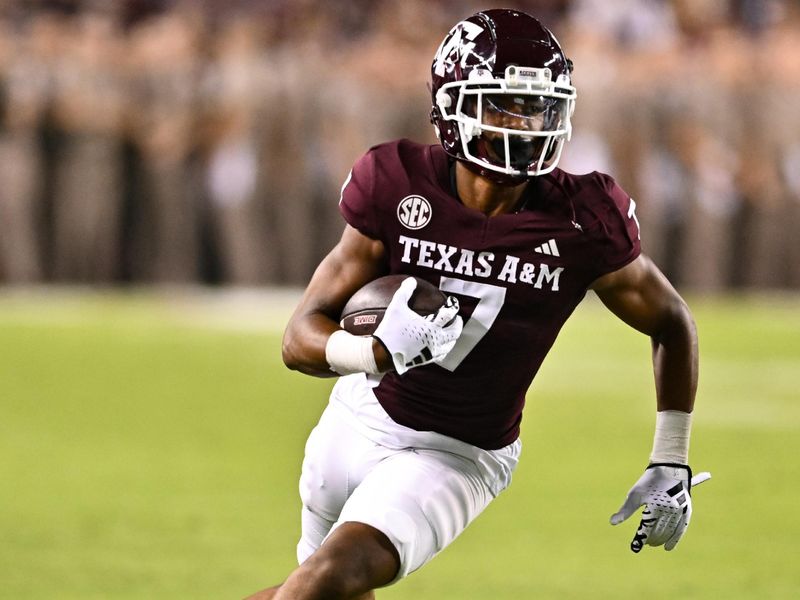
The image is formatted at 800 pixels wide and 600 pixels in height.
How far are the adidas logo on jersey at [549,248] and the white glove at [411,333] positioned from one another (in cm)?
42

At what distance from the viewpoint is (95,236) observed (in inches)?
613

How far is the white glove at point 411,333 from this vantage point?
378 cm

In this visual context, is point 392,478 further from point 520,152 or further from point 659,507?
point 520,152

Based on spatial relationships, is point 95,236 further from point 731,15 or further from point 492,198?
point 492,198

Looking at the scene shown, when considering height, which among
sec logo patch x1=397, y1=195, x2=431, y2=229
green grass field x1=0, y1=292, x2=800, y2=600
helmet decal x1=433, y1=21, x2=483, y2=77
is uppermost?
helmet decal x1=433, y1=21, x2=483, y2=77

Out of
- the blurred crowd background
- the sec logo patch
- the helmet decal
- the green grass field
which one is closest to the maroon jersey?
the sec logo patch

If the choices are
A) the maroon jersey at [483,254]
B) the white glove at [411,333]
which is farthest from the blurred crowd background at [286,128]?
the white glove at [411,333]

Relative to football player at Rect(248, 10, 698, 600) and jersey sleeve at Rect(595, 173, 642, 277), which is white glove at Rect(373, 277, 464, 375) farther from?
jersey sleeve at Rect(595, 173, 642, 277)

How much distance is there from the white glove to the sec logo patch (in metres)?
0.34

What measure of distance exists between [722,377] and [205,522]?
5084mm

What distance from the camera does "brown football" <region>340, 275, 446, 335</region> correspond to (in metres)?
3.89

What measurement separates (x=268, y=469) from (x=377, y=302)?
4000 millimetres

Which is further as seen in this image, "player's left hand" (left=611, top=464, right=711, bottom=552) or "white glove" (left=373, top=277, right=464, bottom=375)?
"player's left hand" (left=611, top=464, right=711, bottom=552)

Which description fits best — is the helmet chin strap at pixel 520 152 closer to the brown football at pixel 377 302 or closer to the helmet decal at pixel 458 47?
the helmet decal at pixel 458 47
